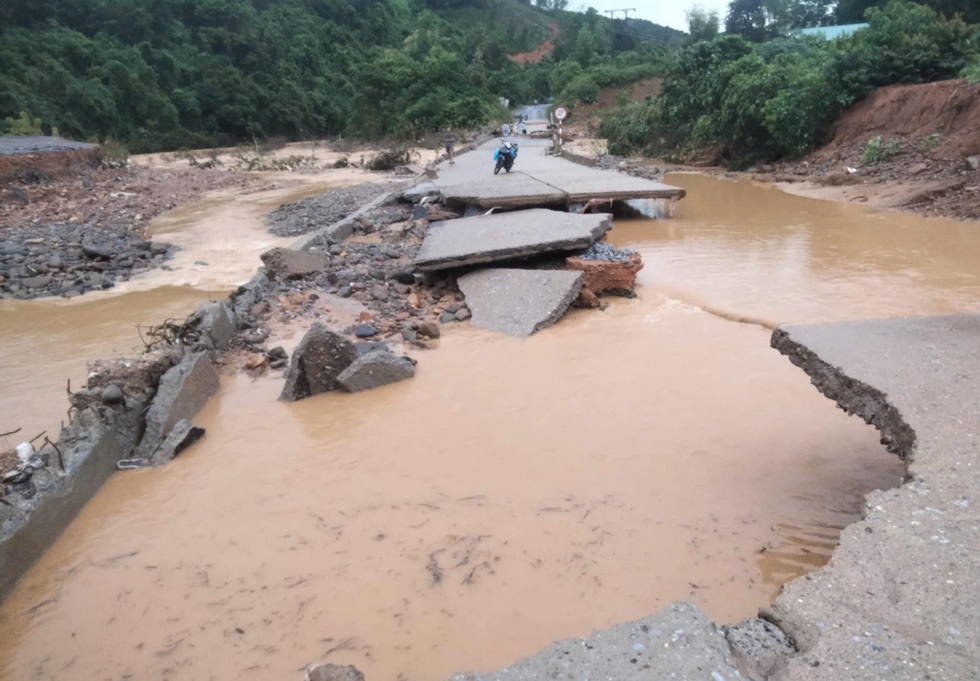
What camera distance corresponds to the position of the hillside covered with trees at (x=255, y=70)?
121ft

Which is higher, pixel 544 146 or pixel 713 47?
pixel 713 47

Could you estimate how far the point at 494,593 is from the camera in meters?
3.00

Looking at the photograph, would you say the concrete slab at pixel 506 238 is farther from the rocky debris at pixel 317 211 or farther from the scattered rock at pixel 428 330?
the rocky debris at pixel 317 211

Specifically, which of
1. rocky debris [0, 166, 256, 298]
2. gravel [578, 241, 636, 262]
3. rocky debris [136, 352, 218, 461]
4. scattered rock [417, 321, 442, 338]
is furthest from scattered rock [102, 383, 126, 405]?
rocky debris [0, 166, 256, 298]

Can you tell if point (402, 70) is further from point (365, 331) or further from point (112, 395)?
point (112, 395)

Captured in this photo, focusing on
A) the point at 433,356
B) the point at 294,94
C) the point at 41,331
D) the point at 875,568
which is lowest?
the point at 41,331

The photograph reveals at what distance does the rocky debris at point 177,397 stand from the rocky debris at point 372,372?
1.04m

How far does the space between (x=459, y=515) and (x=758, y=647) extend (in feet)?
6.08

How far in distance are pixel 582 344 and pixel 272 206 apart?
13.1m

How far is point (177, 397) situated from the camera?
4.80 m

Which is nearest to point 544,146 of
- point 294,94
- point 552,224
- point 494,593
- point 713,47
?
point 713,47

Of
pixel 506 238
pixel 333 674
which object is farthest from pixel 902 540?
pixel 506 238

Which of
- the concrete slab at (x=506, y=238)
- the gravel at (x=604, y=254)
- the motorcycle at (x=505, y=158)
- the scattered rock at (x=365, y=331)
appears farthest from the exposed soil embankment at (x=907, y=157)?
the scattered rock at (x=365, y=331)

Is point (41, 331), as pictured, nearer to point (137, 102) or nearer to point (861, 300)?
point (861, 300)
